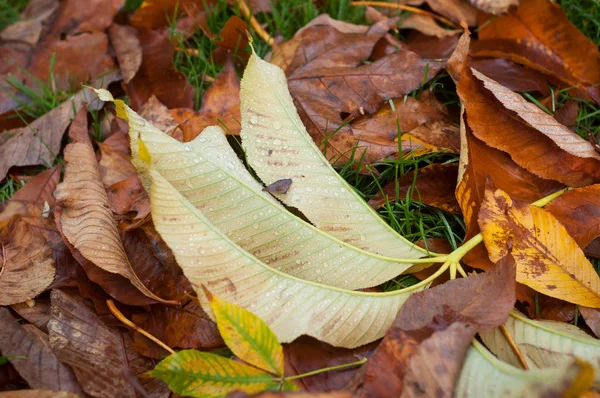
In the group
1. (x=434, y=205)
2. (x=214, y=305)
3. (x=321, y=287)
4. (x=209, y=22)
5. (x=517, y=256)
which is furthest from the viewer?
(x=209, y=22)

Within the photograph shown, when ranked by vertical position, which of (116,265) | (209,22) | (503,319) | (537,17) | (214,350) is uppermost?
(537,17)

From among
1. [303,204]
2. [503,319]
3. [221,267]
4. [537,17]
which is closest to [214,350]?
[221,267]

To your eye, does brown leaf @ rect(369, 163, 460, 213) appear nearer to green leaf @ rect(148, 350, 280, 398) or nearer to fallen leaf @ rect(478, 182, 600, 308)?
fallen leaf @ rect(478, 182, 600, 308)

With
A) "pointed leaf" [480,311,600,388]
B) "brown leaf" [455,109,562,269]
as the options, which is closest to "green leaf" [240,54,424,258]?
"brown leaf" [455,109,562,269]

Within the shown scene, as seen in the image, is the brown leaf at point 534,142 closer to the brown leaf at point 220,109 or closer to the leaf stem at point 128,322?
the brown leaf at point 220,109

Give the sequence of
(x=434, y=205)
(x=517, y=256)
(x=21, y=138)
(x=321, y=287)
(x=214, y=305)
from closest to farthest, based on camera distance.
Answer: (x=214, y=305) < (x=321, y=287) < (x=517, y=256) < (x=434, y=205) < (x=21, y=138)

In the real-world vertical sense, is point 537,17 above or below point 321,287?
above

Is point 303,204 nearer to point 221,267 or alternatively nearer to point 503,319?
point 221,267

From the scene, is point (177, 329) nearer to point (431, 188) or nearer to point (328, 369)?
point (328, 369)

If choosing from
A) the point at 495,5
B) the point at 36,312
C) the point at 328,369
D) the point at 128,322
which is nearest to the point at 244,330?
the point at 328,369
